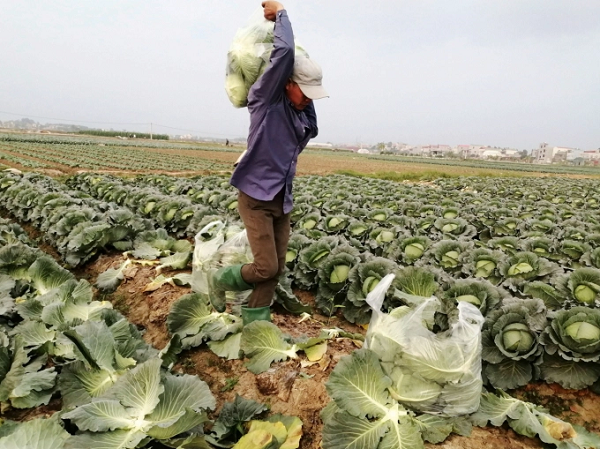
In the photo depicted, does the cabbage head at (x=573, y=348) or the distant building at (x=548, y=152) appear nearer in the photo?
the cabbage head at (x=573, y=348)

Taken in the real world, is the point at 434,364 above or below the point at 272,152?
below

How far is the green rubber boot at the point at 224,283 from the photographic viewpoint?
2.91 meters

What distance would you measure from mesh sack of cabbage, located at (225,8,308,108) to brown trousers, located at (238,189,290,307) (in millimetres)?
728

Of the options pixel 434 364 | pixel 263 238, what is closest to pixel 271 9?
Result: pixel 263 238

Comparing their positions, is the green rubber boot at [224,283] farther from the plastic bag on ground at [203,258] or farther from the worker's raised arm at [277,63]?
the worker's raised arm at [277,63]

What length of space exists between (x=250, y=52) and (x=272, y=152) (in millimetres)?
622

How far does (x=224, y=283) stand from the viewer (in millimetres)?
2971

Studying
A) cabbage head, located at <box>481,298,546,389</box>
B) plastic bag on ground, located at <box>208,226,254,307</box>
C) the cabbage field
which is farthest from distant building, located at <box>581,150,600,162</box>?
plastic bag on ground, located at <box>208,226,254,307</box>

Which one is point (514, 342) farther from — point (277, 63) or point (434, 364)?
point (277, 63)

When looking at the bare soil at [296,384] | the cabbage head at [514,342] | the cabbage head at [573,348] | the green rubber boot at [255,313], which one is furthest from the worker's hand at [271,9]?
the cabbage head at [573,348]

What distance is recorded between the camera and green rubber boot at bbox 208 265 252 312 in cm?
291

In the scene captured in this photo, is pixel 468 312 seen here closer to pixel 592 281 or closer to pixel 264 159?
pixel 264 159

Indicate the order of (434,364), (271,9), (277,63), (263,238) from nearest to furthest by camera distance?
1. (434,364)
2. (277,63)
3. (271,9)
4. (263,238)

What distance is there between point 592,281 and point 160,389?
3.88 meters
